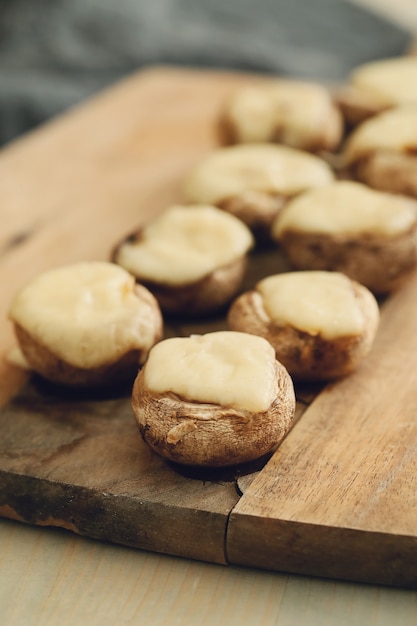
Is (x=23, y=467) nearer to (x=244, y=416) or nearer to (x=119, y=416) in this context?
(x=119, y=416)

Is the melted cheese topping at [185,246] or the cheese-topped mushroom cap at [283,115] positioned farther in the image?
the cheese-topped mushroom cap at [283,115]

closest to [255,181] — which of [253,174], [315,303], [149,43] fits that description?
[253,174]

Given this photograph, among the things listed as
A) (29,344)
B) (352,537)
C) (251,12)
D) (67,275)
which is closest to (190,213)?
(67,275)

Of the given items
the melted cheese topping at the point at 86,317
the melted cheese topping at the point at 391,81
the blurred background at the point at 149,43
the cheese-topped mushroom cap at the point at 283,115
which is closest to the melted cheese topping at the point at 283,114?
the cheese-topped mushroom cap at the point at 283,115

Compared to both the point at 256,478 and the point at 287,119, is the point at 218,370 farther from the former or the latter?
the point at 287,119

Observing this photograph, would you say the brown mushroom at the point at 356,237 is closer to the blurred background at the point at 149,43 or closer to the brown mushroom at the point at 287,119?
the brown mushroom at the point at 287,119

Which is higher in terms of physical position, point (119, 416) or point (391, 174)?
point (391, 174)
